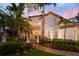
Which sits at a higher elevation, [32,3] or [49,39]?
[32,3]

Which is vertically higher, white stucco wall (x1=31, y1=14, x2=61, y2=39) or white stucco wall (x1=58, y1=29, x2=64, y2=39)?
white stucco wall (x1=31, y1=14, x2=61, y2=39)

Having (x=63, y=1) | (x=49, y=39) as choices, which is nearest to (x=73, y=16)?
(x=63, y=1)

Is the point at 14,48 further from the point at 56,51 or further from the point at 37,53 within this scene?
the point at 56,51

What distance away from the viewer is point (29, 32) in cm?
207

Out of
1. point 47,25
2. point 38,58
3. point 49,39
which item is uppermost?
point 47,25

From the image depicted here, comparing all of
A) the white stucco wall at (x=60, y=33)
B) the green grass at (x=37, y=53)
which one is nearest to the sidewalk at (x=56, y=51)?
the green grass at (x=37, y=53)

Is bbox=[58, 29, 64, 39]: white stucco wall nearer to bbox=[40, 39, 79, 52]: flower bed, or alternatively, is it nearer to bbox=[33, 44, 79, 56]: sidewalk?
bbox=[40, 39, 79, 52]: flower bed

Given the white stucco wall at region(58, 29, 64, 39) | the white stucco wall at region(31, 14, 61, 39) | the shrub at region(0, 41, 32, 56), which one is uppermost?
the white stucco wall at region(31, 14, 61, 39)

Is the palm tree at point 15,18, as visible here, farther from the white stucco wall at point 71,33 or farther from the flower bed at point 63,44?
the white stucco wall at point 71,33

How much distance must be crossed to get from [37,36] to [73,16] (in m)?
0.40

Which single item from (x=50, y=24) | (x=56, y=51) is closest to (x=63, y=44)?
(x=56, y=51)

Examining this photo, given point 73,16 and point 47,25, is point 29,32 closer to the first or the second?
point 47,25

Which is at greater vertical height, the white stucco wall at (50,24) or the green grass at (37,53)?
the white stucco wall at (50,24)

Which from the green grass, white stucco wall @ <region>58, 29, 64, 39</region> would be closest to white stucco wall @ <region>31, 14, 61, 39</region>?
white stucco wall @ <region>58, 29, 64, 39</region>
